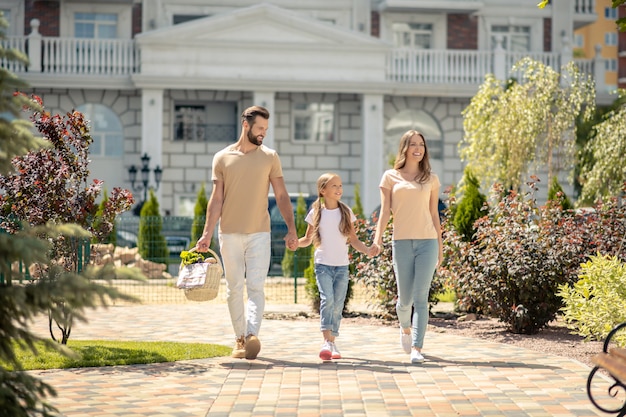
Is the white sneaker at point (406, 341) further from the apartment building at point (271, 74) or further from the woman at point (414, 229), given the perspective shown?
the apartment building at point (271, 74)

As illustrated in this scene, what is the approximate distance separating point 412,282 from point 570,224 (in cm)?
386

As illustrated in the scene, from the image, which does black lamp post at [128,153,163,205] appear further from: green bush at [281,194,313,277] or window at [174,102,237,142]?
green bush at [281,194,313,277]

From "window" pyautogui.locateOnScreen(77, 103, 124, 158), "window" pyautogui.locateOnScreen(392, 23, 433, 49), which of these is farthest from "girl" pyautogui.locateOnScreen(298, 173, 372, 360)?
"window" pyautogui.locateOnScreen(392, 23, 433, 49)

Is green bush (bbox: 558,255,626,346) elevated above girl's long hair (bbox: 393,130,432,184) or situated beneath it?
situated beneath

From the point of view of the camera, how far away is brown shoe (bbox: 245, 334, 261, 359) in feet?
32.9

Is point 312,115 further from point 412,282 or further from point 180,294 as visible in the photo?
point 412,282

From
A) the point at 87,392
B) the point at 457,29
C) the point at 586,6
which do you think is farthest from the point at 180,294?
the point at 586,6

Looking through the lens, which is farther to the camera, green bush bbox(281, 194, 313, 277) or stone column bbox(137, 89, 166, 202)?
stone column bbox(137, 89, 166, 202)

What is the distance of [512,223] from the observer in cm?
1311

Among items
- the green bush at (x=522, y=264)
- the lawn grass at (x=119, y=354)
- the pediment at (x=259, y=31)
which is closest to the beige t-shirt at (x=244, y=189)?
the lawn grass at (x=119, y=354)

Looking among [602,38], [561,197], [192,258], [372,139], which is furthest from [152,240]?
[602,38]

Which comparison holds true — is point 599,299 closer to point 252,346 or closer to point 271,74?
point 252,346

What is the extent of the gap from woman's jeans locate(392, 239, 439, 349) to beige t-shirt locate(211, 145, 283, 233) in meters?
1.21

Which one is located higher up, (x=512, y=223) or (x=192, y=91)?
(x=192, y=91)
